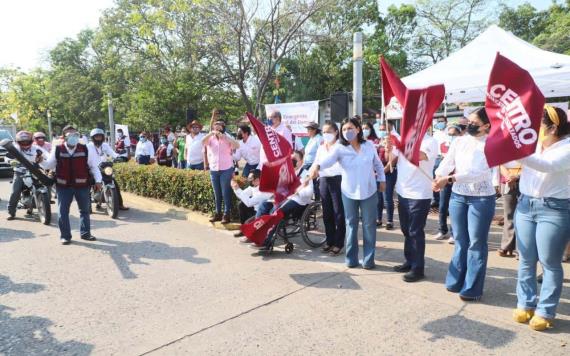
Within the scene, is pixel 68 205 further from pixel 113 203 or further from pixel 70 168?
pixel 113 203

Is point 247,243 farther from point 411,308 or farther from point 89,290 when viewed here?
point 411,308

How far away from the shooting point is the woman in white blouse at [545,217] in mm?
3152

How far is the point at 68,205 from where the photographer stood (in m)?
6.50

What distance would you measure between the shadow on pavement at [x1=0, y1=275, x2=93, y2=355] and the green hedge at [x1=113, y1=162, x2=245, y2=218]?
4.00 meters

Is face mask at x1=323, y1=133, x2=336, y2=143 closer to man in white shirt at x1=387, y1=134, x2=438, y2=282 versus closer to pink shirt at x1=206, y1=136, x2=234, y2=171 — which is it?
man in white shirt at x1=387, y1=134, x2=438, y2=282

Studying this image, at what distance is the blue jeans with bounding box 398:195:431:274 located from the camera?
14.7 feet

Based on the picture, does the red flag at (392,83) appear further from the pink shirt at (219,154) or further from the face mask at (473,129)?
the pink shirt at (219,154)

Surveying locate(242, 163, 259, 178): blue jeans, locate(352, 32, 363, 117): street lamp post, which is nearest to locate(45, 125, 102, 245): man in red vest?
locate(242, 163, 259, 178): blue jeans

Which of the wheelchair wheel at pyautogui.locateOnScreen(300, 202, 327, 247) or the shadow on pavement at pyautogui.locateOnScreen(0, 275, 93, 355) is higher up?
the wheelchair wheel at pyautogui.locateOnScreen(300, 202, 327, 247)

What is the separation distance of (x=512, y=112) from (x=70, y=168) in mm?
6034

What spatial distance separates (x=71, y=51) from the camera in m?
38.8

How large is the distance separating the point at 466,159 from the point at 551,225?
940 millimetres

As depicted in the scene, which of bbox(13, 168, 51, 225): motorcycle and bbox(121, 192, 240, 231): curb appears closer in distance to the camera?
bbox(121, 192, 240, 231): curb

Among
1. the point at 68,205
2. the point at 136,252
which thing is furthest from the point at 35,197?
the point at 136,252
